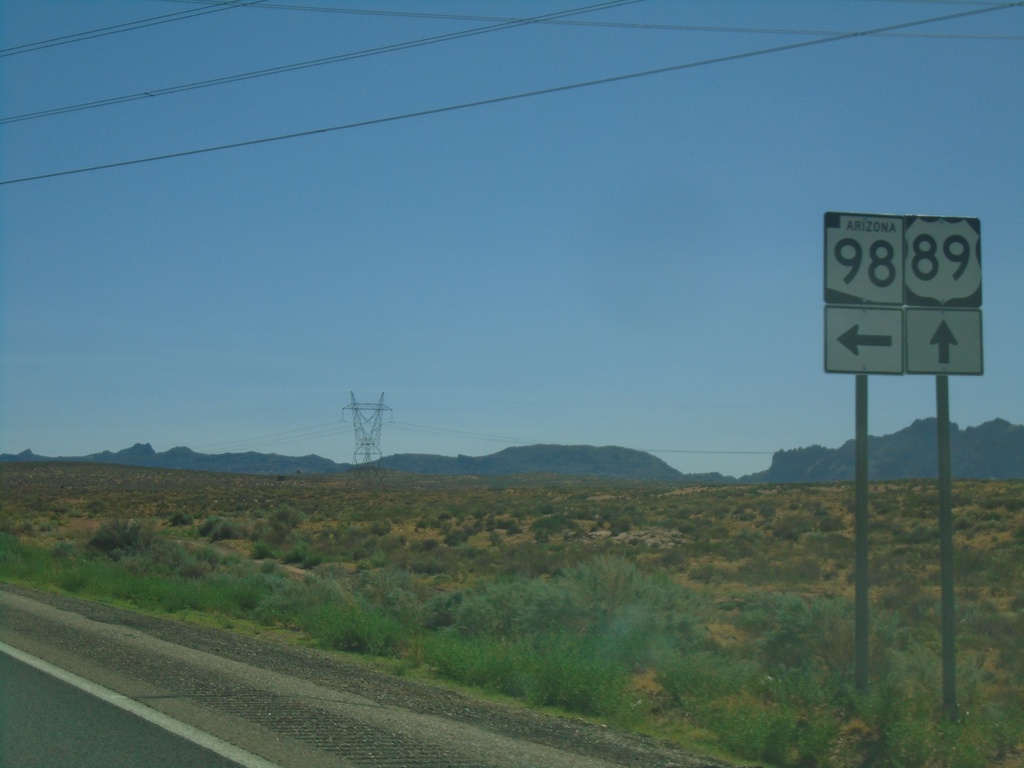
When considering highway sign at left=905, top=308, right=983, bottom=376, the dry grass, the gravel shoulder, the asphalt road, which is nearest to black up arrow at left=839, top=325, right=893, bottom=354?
highway sign at left=905, top=308, right=983, bottom=376

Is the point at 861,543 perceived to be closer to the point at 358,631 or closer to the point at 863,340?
the point at 863,340

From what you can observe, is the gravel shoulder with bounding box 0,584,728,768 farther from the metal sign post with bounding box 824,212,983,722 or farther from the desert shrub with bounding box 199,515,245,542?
the desert shrub with bounding box 199,515,245,542

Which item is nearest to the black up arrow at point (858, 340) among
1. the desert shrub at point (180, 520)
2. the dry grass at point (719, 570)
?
the dry grass at point (719, 570)

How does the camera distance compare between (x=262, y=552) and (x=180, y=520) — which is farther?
(x=180, y=520)

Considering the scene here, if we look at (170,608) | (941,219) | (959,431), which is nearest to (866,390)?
(941,219)

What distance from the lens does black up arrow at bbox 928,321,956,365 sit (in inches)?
374

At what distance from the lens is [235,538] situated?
43531 millimetres

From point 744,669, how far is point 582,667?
196 cm

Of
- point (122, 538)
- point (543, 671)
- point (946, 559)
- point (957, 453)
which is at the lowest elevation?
point (543, 671)

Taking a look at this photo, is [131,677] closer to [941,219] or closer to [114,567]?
[941,219]

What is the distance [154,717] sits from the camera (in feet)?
29.1

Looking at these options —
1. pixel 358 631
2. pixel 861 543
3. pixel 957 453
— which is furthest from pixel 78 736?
pixel 957 453

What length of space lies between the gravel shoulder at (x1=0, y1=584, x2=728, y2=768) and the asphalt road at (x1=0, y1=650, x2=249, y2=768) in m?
0.42

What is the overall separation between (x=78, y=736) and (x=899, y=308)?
27.8ft
